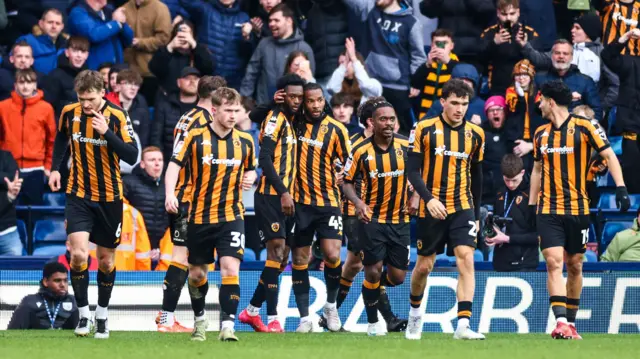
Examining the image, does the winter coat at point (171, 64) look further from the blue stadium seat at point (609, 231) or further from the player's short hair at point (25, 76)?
the blue stadium seat at point (609, 231)

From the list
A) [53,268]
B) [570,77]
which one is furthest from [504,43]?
[53,268]

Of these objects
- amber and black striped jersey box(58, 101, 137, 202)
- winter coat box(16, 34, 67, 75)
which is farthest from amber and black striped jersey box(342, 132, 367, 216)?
winter coat box(16, 34, 67, 75)

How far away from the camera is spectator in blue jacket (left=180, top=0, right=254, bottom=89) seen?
18.7 m

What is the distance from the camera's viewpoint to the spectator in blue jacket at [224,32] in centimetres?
1873

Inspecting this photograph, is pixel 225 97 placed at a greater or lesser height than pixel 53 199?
greater

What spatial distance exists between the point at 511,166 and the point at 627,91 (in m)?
3.43

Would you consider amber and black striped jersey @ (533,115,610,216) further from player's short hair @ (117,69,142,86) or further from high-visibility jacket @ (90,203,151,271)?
player's short hair @ (117,69,142,86)

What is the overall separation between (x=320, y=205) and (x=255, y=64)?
5.09 m

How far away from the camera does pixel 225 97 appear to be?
37.8 feet

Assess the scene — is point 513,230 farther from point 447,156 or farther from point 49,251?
point 49,251

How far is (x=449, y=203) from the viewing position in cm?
1251

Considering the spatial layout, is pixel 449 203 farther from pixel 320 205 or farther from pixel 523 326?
pixel 523 326

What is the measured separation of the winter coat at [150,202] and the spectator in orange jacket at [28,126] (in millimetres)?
1515

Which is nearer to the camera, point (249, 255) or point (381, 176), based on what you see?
point (381, 176)
